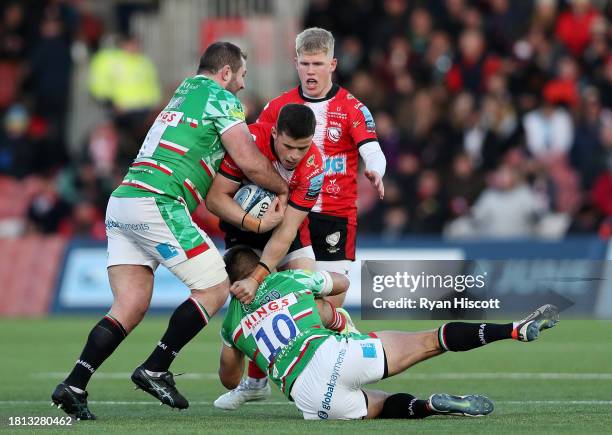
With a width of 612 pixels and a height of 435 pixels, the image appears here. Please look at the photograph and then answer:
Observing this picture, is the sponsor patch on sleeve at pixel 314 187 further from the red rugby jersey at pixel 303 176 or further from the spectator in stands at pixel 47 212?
the spectator in stands at pixel 47 212

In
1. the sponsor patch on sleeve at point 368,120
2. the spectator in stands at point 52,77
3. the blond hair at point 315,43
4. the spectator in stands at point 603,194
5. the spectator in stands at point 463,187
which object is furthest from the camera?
the spectator in stands at point 52,77

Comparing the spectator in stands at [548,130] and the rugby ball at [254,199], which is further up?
the rugby ball at [254,199]

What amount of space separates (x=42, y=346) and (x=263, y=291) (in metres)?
7.61

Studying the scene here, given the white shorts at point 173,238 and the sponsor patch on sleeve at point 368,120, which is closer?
the white shorts at point 173,238

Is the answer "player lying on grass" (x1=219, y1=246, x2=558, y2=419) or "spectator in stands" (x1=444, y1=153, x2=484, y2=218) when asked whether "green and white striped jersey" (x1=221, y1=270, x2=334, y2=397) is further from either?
"spectator in stands" (x1=444, y1=153, x2=484, y2=218)

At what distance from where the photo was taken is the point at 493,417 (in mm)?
9141

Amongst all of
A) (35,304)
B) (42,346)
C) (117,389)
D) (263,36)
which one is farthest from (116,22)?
(117,389)

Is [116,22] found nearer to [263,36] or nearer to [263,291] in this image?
[263,36]

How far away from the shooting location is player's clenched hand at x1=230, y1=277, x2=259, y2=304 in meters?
9.20

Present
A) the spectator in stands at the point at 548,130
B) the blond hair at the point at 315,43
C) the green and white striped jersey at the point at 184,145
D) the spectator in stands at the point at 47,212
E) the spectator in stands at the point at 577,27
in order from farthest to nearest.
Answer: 1. the spectator in stands at the point at 47,212
2. the spectator in stands at the point at 577,27
3. the spectator in stands at the point at 548,130
4. the blond hair at the point at 315,43
5. the green and white striped jersey at the point at 184,145

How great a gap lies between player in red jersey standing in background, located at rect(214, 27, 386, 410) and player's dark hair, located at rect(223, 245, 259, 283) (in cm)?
122

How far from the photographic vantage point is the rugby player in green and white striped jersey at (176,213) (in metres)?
9.48

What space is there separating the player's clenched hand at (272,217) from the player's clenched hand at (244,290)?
1.96 feet

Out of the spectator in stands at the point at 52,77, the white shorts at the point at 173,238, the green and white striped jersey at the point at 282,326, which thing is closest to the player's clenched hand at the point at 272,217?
the white shorts at the point at 173,238
